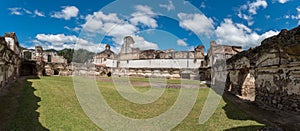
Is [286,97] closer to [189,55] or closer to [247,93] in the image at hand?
[247,93]

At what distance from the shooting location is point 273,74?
8125mm

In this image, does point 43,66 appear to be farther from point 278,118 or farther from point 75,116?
point 278,118

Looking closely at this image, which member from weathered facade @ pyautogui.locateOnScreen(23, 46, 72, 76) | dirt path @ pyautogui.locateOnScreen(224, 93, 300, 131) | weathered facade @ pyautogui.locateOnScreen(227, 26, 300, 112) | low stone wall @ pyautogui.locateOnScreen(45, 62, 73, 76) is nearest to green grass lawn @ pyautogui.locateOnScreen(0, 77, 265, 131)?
dirt path @ pyautogui.locateOnScreen(224, 93, 300, 131)

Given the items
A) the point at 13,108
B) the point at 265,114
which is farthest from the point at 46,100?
the point at 265,114

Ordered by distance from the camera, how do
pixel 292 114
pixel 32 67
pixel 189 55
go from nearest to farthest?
1. pixel 292 114
2. pixel 32 67
3. pixel 189 55

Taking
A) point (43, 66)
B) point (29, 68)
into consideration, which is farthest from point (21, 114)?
point (43, 66)

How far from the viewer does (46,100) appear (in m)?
7.73

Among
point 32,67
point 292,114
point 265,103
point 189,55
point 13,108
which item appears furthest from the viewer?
point 189,55

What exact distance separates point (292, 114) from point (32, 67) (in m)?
24.3

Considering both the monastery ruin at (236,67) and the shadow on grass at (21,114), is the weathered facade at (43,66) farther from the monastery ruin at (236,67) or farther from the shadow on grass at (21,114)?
the shadow on grass at (21,114)

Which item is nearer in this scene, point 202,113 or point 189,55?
point 202,113

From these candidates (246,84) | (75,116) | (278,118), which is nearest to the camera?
(75,116)

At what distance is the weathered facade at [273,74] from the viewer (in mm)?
6695

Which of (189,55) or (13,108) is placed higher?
(189,55)
